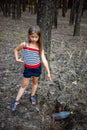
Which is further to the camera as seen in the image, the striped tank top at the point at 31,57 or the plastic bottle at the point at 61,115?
the plastic bottle at the point at 61,115

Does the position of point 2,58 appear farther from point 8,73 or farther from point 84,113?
point 84,113

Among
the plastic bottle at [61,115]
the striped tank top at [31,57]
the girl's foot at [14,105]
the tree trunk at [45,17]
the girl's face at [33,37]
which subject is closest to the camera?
the girl's face at [33,37]

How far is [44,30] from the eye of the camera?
233 inches

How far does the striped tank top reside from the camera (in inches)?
193

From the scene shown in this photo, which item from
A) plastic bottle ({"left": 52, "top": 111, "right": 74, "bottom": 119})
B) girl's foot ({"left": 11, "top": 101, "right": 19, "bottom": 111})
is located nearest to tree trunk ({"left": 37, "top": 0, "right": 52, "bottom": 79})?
girl's foot ({"left": 11, "top": 101, "right": 19, "bottom": 111})

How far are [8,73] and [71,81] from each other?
1.90 meters

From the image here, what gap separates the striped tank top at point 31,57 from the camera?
4.90 meters

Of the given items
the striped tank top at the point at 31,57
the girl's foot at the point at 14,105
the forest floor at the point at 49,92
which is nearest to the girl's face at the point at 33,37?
the striped tank top at the point at 31,57

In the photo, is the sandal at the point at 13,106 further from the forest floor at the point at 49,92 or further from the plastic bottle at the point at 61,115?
the plastic bottle at the point at 61,115

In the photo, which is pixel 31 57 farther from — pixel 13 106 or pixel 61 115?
pixel 61 115

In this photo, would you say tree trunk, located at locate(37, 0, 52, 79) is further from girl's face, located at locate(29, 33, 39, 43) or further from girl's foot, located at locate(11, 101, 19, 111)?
girl's foot, located at locate(11, 101, 19, 111)

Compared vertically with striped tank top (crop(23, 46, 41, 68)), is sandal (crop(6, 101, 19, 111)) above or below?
below

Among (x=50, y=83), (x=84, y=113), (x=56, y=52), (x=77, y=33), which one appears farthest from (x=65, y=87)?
(x=77, y=33)

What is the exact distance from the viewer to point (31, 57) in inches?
194
